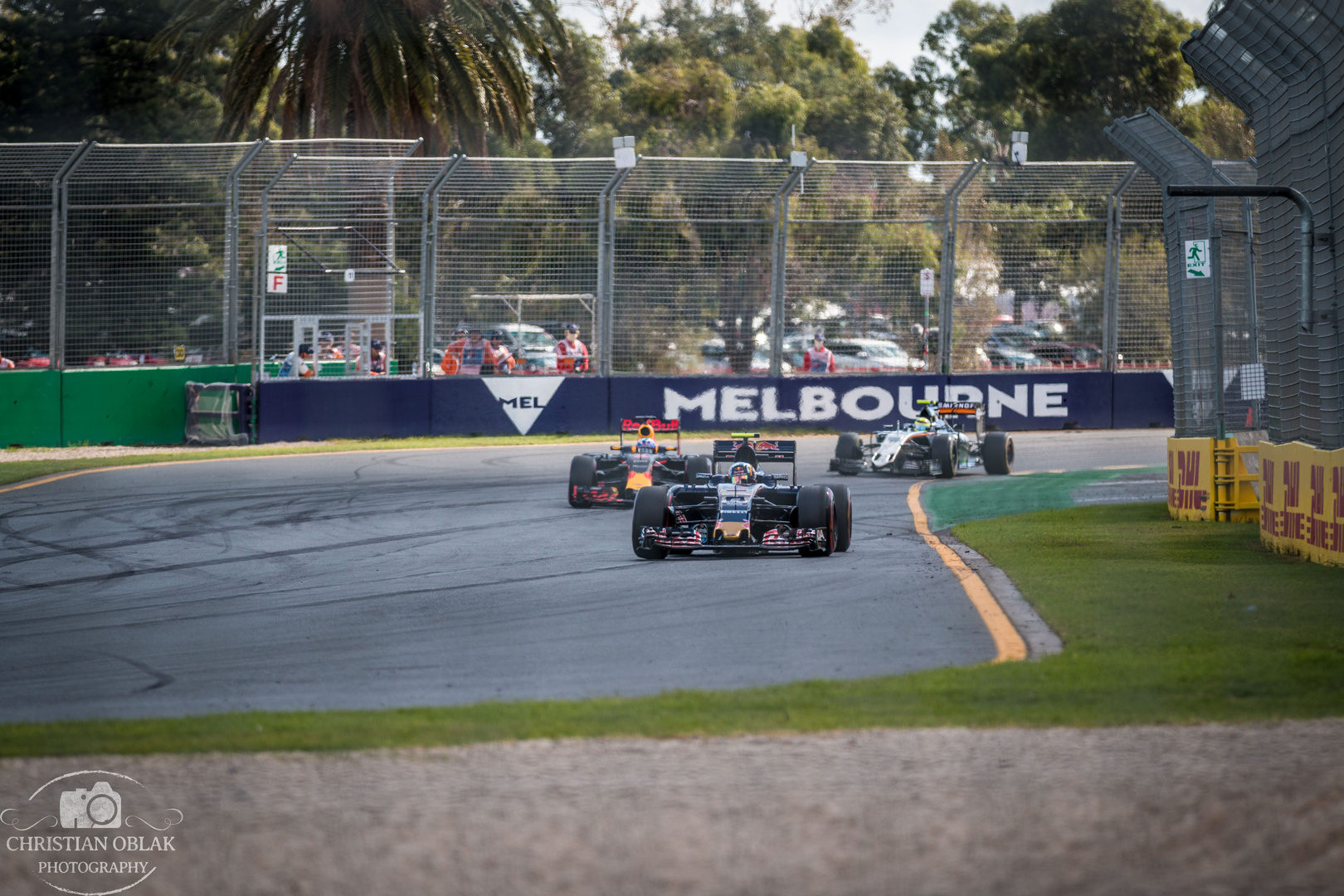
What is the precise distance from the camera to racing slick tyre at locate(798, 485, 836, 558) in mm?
10320

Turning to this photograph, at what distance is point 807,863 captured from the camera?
3877 millimetres

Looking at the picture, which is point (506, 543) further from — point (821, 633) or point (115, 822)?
point (115, 822)

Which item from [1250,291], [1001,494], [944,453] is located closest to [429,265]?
[944,453]

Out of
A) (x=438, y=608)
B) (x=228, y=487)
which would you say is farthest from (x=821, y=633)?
(x=228, y=487)

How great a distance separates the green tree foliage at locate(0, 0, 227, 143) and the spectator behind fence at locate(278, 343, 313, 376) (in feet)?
47.6

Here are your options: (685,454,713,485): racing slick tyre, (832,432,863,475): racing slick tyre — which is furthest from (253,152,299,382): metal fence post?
(685,454,713,485): racing slick tyre

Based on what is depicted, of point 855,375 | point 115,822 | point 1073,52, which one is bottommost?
point 115,822

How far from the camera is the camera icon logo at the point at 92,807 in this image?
4.35 metres

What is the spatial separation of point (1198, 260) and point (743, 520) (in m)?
4.96

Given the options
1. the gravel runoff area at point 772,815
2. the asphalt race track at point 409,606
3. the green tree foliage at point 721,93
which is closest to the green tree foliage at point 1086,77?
the green tree foliage at point 721,93

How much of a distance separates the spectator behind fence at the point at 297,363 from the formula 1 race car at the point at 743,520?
1368cm

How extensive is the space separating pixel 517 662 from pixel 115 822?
2.70 metres

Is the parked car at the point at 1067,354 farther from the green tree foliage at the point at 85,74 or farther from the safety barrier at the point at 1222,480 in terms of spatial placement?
the green tree foliage at the point at 85,74

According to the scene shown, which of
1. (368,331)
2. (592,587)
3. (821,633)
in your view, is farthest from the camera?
(368,331)
